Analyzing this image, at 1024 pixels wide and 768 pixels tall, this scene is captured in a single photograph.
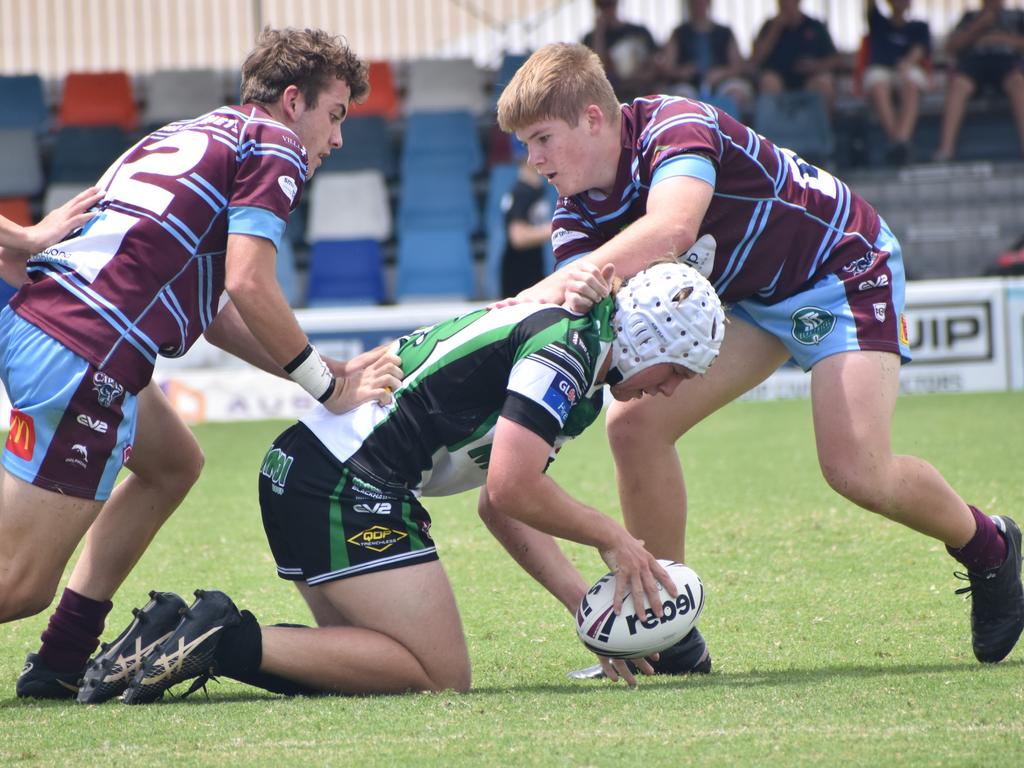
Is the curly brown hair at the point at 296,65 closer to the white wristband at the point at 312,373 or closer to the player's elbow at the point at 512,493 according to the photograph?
the white wristband at the point at 312,373

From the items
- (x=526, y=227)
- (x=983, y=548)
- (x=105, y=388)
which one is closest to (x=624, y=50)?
(x=526, y=227)

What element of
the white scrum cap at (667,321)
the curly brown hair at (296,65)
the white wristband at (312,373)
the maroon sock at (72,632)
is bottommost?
the maroon sock at (72,632)

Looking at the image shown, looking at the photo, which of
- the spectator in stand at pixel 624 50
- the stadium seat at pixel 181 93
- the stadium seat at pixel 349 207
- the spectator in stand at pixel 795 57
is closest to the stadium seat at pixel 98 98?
the stadium seat at pixel 181 93

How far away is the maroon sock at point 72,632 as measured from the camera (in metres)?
3.83

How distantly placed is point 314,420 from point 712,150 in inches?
52.2

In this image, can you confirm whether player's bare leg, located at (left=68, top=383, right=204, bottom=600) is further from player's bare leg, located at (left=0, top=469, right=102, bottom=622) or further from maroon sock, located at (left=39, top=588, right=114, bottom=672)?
player's bare leg, located at (left=0, top=469, right=102, bottom=622)

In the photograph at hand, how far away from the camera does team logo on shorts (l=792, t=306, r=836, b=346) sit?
4082 mm

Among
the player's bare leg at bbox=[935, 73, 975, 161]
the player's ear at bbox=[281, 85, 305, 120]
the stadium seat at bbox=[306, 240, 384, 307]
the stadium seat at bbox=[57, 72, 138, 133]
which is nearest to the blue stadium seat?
the stadium seat at bbox=[306, 240, 384, 307]

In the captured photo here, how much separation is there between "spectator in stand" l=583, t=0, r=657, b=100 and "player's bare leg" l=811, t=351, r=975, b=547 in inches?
406

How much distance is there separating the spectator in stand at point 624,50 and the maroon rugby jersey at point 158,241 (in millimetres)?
10603

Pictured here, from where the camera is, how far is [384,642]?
144 inches

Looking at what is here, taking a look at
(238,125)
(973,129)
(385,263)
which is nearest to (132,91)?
(385,263)

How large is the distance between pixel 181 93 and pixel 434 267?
3.98m

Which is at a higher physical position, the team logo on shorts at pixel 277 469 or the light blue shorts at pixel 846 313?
the light blue shorts at pixel 846 313
